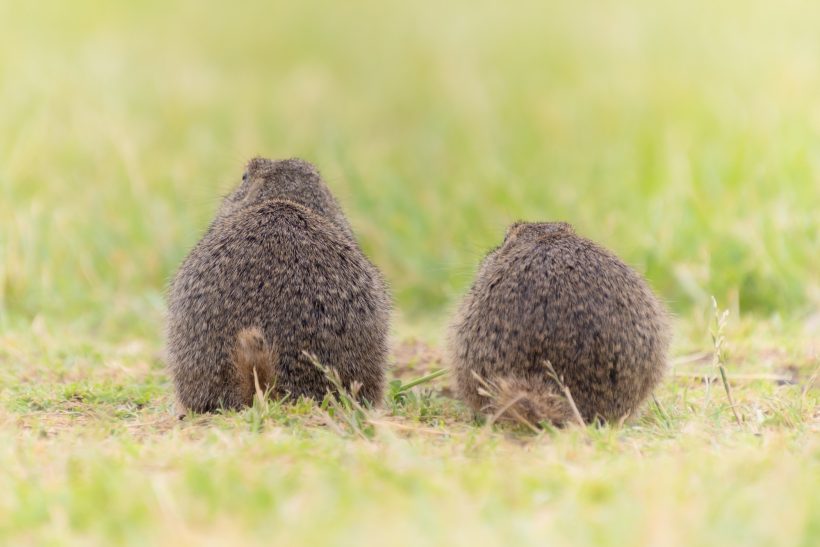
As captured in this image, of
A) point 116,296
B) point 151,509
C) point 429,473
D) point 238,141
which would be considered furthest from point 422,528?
point 238,141

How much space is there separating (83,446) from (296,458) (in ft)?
2.80

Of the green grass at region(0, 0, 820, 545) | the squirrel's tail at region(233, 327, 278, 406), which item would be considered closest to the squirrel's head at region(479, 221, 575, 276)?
the green grass at region(0, 0, 820, 545)

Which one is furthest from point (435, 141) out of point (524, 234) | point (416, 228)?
point (524, 234)

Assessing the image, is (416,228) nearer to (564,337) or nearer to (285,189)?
(285,189)

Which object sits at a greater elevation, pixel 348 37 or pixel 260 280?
pixel 348 37

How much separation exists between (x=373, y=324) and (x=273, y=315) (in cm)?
47

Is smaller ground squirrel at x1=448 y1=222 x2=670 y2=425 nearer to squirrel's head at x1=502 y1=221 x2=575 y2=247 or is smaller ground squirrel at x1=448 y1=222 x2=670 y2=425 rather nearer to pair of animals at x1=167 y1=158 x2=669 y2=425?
pair of animals at x1=167 y1=158 x2=669 y2=425

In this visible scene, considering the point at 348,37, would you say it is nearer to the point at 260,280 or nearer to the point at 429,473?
the point at 260,280

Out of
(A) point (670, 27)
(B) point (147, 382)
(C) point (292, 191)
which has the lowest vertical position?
(B) point (147, 382)

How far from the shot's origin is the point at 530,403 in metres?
4.29

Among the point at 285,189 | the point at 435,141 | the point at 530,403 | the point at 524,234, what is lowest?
the point at 530,403

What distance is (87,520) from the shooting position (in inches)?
121

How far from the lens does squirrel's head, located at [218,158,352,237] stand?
5.86m

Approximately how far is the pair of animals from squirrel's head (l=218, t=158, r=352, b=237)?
0.77 meters
